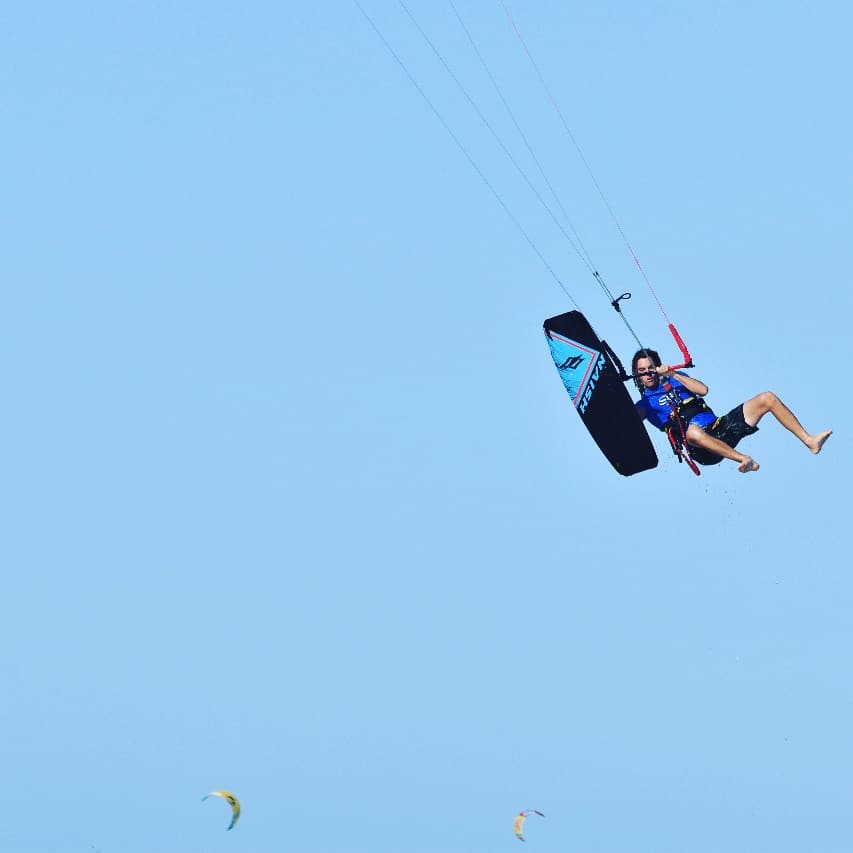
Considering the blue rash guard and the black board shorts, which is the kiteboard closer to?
the blue rash guard

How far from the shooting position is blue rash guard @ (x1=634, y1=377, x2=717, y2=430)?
21.4 metres

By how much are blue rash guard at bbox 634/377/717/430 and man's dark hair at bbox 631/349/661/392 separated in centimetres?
8

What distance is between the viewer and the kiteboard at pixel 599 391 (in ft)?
71.4

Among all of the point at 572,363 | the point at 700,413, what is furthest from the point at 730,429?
the point at 572,363

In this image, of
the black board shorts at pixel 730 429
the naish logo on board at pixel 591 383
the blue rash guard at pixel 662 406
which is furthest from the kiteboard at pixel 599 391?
the black board shorts at pixel 730 429

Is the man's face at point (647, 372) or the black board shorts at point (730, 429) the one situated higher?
the man's face at point (647, 372)

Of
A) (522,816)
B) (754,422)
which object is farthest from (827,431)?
(522,816)

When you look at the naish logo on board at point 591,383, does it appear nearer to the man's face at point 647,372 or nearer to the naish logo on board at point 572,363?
the naish logo on board at point 572,363

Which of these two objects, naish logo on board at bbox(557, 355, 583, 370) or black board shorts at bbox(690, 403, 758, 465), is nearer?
black board shorts at bbox(690, 403, 758, 465)

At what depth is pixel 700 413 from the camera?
70.4 feet

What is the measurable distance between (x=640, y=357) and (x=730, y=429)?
1132 mm

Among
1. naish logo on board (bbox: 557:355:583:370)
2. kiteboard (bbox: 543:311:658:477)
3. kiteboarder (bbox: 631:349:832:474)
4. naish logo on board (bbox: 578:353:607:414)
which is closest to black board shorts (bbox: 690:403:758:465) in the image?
kiteboarder (bbox: 631:349:832:474)

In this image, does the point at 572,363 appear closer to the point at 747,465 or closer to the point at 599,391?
the point at 599,391

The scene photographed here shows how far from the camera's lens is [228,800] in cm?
2278
